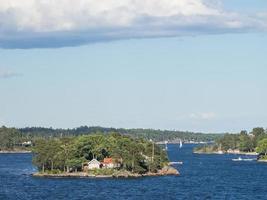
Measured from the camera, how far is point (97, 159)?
172625 millimetres

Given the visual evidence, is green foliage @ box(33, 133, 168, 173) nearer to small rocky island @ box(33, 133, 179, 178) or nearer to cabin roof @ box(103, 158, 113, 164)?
small rocky island @ box(33, 133, 179, 178)

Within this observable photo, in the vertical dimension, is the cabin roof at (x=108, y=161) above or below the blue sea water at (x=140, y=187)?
above

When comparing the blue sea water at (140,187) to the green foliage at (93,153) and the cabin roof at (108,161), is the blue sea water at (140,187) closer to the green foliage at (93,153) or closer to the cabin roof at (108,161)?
the green foliage at (93,153)

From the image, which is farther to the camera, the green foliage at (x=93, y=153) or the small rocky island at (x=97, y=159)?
the green foliage at (x=93, y=153)

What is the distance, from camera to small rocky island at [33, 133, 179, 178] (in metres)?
163

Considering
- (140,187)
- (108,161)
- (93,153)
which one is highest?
(93,153)

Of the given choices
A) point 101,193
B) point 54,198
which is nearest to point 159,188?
point 101,193

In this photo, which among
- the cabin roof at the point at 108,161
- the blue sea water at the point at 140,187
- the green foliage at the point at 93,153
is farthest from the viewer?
the cabin roof at the point at 108,161

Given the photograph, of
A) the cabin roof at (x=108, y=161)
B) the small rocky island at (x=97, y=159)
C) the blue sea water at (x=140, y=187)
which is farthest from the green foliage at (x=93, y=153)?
the blue sea water at (x=140, y=187)

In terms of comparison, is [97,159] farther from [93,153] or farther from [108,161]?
[108,161]

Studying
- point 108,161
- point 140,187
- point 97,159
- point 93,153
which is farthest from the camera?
point 97,159

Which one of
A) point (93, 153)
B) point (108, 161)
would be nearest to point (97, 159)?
point (93, 153)

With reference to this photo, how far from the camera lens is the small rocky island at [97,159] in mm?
162750

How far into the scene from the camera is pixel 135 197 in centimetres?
11994
